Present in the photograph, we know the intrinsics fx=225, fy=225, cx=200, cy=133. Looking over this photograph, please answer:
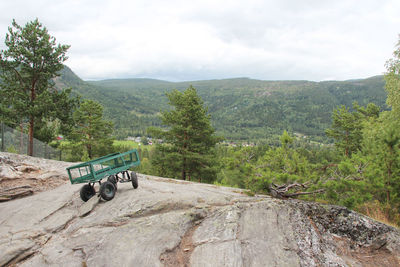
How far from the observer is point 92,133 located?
28859mm

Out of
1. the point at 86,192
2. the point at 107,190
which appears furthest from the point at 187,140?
the point at 107,190

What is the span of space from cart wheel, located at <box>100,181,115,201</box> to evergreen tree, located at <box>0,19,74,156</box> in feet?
43.3

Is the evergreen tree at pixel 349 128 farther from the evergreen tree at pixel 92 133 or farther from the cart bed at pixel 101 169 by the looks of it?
the evergreen tree at pixel 92 133

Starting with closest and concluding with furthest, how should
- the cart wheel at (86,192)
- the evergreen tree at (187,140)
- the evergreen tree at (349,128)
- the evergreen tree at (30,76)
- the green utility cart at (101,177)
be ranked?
1. the green utility cart at (101,177)
2. the cart wheel at (86,192)
3. the evergreen tree at (30,76)
4. the evergreen tree at (187,140)
5. the evergreen tree at (349,128)

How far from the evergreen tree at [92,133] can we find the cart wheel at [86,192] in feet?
71.3

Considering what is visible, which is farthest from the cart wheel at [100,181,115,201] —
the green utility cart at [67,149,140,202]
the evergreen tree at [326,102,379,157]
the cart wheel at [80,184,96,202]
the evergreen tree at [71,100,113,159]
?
the evergreen tree at [326,102,379,157]

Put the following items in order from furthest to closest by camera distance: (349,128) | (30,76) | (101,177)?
(349,128) < (30,76) < (101,177)

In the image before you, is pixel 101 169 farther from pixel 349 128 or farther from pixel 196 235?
pixel 349 128

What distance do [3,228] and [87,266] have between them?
142 inches

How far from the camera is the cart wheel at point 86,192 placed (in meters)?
7.81

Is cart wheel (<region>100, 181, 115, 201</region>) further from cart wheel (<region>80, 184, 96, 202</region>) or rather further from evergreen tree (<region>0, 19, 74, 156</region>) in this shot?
evergreen tree (<region>0, 19, 74, 156</region>)

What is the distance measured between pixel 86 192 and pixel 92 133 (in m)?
23.2

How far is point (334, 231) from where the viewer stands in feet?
18.6

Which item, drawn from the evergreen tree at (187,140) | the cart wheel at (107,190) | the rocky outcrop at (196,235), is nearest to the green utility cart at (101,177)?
the cart wheel at (107,190)
